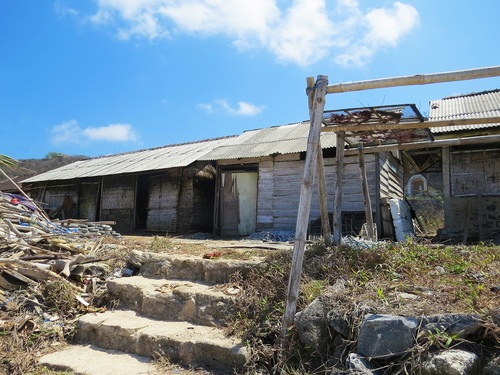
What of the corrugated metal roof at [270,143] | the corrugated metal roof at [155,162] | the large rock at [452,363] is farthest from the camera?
the corrugated metal roof at [155,162]

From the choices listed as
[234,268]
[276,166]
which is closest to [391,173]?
[276,166]

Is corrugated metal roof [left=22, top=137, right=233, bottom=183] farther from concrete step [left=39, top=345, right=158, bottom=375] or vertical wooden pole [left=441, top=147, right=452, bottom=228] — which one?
concrete step [left=39, top=345, right=158, bottom=375]

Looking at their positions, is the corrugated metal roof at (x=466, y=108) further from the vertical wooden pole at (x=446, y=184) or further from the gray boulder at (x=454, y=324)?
the gray boulder at (x=454, y=324)

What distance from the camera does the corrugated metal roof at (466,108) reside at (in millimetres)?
9203

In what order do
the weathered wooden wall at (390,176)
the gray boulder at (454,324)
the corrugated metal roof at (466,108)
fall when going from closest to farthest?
the gray boulder at (454,324) < the corrugated metal roof at (466,108) < the weathered wooden wall at (390,176)

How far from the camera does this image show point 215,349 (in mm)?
3445

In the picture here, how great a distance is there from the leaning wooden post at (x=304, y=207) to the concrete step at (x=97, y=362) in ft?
4.52

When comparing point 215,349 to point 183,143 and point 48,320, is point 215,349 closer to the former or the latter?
point 48,320

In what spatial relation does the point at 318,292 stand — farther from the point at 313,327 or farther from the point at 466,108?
the point at 466,108

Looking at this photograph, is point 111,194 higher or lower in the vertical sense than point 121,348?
higher

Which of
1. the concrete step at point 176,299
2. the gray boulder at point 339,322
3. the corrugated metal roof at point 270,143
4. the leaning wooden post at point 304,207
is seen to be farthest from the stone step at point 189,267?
the corrugated metal roof at point 270,143

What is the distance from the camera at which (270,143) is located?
1235cm

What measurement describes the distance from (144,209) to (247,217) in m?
5.48

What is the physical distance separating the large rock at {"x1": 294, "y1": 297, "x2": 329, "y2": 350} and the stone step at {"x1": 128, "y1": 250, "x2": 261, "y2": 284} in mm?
1459
